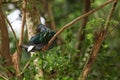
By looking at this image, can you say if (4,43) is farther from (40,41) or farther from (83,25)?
(83,25)

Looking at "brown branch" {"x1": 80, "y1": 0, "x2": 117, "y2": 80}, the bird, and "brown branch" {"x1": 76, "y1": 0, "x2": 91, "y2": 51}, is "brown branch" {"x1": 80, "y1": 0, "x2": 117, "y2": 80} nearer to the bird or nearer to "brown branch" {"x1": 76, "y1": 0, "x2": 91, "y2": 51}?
the bird

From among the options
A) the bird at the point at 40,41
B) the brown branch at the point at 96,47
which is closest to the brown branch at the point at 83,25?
the brown branch at the point at 96,47

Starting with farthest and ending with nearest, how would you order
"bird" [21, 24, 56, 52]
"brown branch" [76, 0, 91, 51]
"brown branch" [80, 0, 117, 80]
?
"brown branch" [76, 0, 91, 51] < "brown branch" [80, 0, 117, 80] < "bird" [21, 24, 56, 52]

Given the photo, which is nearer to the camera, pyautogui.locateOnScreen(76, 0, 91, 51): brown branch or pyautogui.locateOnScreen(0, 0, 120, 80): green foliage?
pyautogui.locateOnScreen(0, 0, 120, 80): green foliage

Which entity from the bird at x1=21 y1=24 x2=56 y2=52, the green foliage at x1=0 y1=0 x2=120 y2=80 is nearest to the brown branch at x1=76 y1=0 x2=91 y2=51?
the green foliage at x1=0 y1=0 x2=120 y2=80

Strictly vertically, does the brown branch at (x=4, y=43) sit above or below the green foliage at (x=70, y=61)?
above

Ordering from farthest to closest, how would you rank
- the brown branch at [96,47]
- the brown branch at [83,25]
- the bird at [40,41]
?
1. the brown branch at [83,25]
2. the brown branch at [96,47]
3. the bird at [40,41]

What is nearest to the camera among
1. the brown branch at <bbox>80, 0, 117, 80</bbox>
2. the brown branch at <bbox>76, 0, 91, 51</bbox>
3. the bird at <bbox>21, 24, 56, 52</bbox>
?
the bird at <bbox>21, 24, 56, 52</bbox>

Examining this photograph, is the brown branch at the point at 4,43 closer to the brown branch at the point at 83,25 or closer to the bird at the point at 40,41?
the bird at the point at 40,41

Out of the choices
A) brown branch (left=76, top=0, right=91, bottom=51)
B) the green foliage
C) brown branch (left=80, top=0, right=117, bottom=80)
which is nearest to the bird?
the green foliage

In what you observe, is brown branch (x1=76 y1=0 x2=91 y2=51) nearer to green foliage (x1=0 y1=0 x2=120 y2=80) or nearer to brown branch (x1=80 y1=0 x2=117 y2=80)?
green foliage (x1=0 y1=0 x2=120 y2=80)

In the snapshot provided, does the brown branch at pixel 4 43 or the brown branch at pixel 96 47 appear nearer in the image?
the brown branch at pixel 4 43

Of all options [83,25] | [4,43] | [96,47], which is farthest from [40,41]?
[83,25]

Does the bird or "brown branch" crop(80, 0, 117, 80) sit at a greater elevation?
the bird
